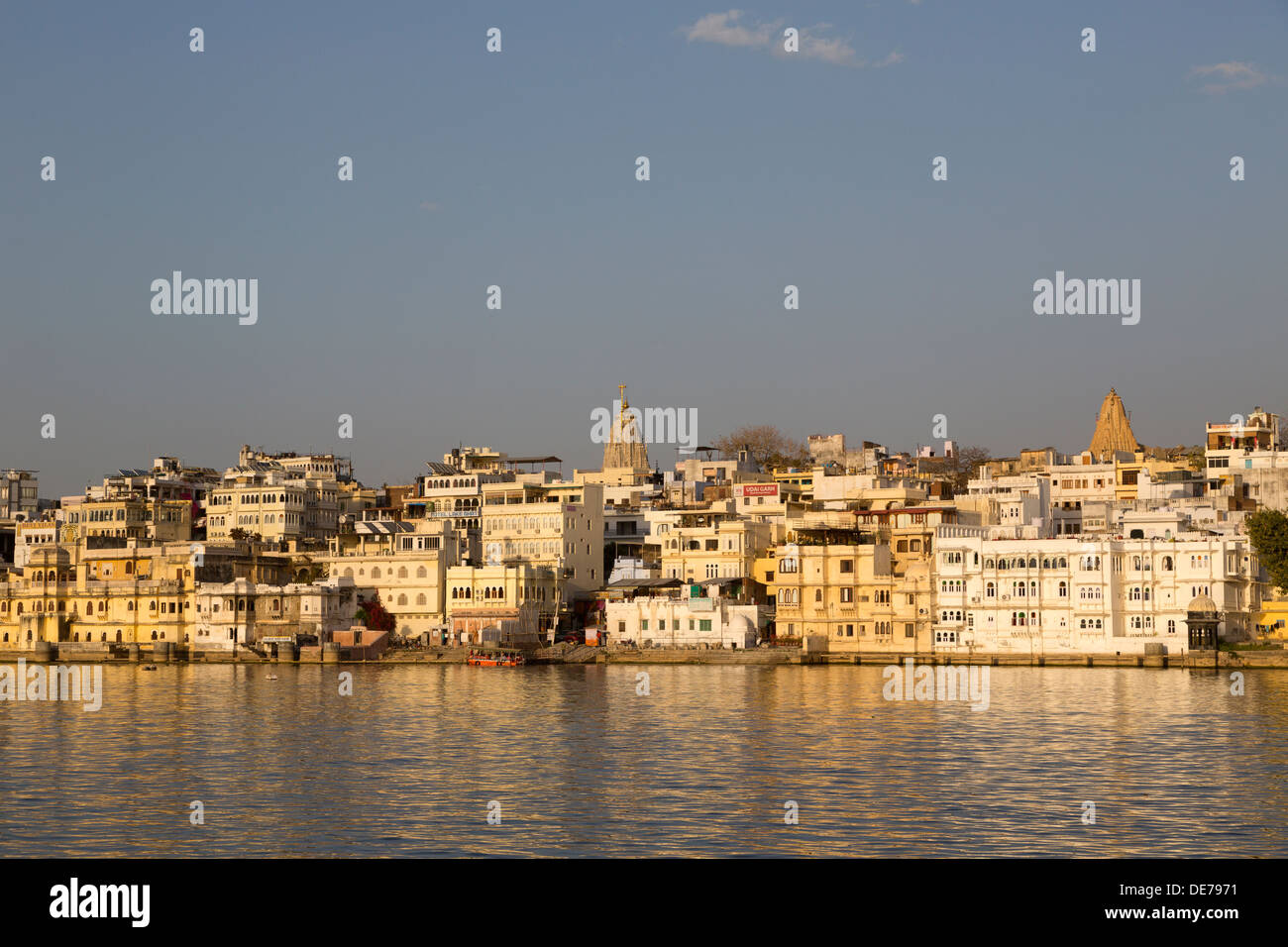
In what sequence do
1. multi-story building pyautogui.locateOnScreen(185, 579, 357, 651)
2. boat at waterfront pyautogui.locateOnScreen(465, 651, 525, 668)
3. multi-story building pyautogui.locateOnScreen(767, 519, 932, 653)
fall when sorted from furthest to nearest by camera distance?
multi-story building pyautogui.locateOnScreen(185, 579, 357, 651) < boat at waterfront pyautogui.locateOnScreen(465, 651, 525, 668) < multi-story building pyautogui.locateOnScreen(767, 519, 932, 653)

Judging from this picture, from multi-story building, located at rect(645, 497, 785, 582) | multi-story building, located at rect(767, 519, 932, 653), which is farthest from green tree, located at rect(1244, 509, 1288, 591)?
multi-story building, located at rect(645, 497, 785, 582)

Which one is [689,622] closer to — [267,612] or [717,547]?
[717,547]

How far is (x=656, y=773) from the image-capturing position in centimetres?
3625

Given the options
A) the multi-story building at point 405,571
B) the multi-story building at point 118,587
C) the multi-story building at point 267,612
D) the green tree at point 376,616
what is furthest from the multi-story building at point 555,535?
the multi-story building at point 118,587

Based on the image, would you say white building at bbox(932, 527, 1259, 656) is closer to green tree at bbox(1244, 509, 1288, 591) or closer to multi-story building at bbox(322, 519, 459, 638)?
green tree at bbox(1244, 509, 1288, 591)

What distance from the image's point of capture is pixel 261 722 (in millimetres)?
51250

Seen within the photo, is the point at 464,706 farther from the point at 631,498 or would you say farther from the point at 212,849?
the point at 631,498

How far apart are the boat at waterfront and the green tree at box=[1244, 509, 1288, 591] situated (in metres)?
36.9

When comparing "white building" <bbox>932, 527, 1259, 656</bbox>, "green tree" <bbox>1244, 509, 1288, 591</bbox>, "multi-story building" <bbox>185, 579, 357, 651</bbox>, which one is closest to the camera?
"green tree" <bbox>1244, 509, 1288, 591</bbox>

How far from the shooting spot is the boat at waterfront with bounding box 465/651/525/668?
84625mm

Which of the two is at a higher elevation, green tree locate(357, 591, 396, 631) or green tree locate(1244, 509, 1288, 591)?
green tree locate(1244, 509, 1288, 591)

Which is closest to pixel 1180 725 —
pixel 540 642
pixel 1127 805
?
pixel 1127 805

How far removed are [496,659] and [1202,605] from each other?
3538 cm
